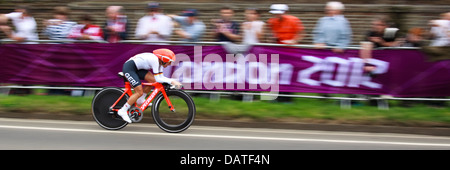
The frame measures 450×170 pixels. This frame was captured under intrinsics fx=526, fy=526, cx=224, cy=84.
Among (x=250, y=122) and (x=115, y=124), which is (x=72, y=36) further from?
(x=250, y=122)

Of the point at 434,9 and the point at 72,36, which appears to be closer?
the point at 72,36

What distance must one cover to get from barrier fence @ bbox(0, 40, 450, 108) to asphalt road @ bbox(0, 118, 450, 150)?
1.30 m

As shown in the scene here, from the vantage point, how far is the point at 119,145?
7.24m

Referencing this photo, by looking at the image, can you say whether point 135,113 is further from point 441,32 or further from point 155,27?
point 441,32

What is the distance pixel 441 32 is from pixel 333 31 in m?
Answer: 2.05

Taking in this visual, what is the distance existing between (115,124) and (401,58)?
5.12m

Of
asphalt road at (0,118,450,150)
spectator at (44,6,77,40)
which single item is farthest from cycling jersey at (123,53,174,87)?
spectator at (44,6,77,40)

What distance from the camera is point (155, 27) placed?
1073 cm

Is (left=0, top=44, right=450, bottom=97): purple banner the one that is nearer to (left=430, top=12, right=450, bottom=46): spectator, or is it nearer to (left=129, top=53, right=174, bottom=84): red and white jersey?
(left=430, top=12, right=450, bottom=46): spectator

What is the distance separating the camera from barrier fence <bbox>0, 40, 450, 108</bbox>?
9406 millimetres

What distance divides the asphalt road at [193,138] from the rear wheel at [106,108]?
0.42 feet

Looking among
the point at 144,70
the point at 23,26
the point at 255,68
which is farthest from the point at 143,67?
the point at 23,26

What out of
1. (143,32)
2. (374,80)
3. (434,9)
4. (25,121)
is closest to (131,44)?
(143,32)

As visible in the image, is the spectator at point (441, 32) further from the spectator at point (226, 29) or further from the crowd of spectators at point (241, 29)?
the spectator at point (226, 29)
